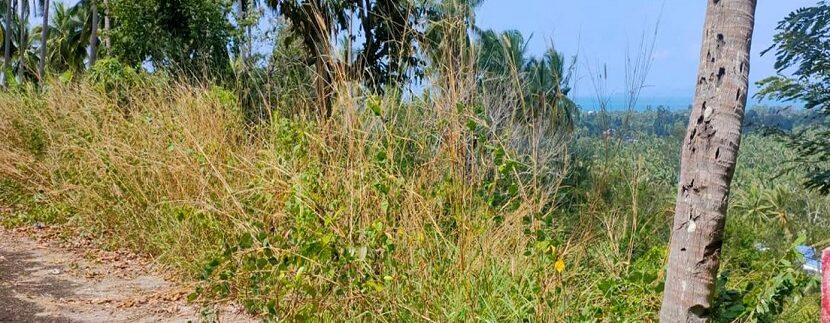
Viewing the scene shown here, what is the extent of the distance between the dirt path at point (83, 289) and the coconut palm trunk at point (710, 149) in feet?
6.47

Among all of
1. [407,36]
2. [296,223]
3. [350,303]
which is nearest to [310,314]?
[350,303]

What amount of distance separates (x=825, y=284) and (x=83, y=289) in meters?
3.94

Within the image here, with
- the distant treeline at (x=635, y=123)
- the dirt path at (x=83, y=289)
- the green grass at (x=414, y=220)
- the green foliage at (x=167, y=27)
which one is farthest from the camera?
the green foliage at (x=167, y=27)

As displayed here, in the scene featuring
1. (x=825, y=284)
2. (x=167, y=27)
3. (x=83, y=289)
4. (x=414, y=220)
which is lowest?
(x=83, y=289)

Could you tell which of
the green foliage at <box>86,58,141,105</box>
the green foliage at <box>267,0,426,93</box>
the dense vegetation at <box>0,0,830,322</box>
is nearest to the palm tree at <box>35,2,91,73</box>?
the green foliage at <box>86,58,141,105</box>

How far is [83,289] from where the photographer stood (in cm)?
421

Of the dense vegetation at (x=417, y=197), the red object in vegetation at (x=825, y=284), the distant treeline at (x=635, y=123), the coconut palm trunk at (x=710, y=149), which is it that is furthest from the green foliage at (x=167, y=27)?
the red object in vegetation at (x=825, y=284)

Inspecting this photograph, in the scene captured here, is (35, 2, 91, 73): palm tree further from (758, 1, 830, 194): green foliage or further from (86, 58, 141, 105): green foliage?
(758, 1, 830, 194): green foliage

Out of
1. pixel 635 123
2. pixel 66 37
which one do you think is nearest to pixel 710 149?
pixel 635 123

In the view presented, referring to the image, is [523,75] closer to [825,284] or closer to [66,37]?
[825,284]

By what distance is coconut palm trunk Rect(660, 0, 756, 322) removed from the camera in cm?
173

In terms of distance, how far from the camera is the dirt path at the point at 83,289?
3631 mm

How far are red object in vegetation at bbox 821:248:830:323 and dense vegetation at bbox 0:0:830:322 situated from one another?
69 cm

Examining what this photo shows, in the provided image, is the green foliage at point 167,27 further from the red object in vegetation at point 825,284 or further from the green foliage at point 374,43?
the red object in vegetation at point 825,284
